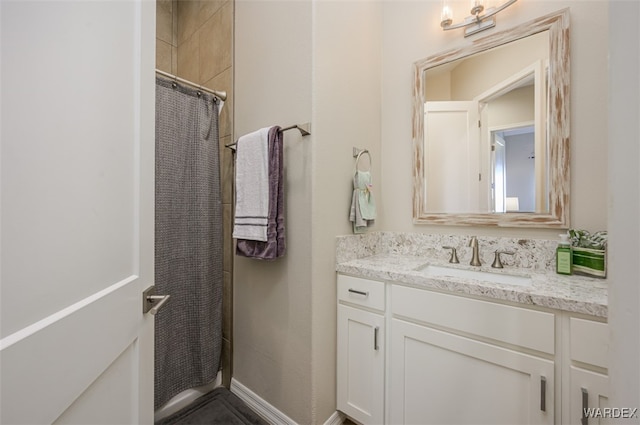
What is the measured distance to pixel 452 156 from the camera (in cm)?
149

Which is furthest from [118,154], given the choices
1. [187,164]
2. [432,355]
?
[432,355]

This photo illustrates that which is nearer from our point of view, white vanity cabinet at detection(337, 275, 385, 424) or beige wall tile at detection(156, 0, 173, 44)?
white vanity cabinet at detection(337, 275, 385, 424)

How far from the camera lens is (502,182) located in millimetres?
1323

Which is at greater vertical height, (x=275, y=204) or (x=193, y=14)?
(x=193, y=14)

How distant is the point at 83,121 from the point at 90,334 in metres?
0.40

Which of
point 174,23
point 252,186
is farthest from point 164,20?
point 252,186

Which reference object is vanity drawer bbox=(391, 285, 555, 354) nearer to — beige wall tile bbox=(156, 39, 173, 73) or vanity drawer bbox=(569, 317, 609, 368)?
vanity drawer bbox=(569, 317, 609, 368)

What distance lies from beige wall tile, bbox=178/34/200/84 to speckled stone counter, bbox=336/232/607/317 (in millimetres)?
1728

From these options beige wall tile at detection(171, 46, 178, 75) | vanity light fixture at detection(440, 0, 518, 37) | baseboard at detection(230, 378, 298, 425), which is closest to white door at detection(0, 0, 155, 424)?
baseboard at detection(230, 378, 298, 425)

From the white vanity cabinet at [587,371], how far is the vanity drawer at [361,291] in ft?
2.02

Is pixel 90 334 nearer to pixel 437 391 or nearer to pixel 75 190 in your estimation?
pixel 75 190

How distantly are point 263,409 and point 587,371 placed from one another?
1404 millimetres

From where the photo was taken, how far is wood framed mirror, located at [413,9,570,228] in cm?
118

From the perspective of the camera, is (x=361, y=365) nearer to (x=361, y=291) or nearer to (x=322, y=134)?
(x=361, y=291)
